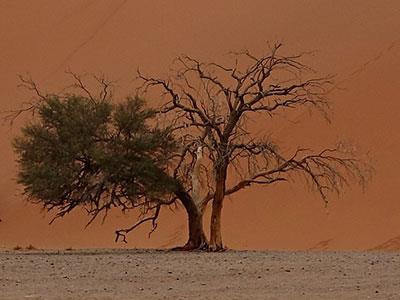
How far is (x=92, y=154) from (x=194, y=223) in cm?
286

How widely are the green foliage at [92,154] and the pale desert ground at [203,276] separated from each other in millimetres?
1879

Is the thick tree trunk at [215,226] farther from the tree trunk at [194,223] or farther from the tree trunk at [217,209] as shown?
the tree trunk at [194,223]

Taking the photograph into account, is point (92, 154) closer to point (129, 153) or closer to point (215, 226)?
point (129, 153)

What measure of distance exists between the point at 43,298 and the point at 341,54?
87.0 feet

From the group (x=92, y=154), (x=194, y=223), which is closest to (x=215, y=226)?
(x=194, y=223)

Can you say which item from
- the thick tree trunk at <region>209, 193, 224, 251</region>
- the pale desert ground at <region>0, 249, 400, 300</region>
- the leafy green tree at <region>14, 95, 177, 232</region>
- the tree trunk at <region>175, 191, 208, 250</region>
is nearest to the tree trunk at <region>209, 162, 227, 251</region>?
the thick tree trunk at <region>209, 193, 224, 251</region>

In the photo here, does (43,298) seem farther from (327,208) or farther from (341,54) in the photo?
(341,54)

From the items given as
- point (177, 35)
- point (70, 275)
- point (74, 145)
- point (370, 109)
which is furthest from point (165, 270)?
point (177, 35)

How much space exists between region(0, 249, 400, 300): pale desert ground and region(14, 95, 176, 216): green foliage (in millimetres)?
1879

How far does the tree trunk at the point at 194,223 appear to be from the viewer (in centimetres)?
2562

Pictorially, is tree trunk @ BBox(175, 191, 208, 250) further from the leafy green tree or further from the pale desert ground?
the pale desert ground

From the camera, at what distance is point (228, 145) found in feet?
82.5

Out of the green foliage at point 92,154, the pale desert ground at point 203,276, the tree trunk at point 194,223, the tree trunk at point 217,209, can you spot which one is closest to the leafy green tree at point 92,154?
the green foliage at point 92,154

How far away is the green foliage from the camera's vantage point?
2481cm
